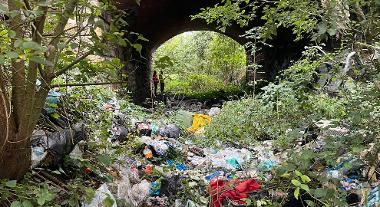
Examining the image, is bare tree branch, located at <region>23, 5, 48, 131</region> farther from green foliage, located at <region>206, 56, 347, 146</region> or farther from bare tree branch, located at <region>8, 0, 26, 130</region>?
green foliage, located at <region>206, 56, 347, 146</region>

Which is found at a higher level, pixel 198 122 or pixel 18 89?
pixel 18 89

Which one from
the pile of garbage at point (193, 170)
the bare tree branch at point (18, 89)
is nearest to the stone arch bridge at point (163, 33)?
the pile of garbage at point (193, 170)

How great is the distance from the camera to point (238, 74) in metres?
15.9

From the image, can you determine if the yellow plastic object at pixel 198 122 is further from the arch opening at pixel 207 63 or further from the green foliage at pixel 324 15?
the arch opening at pixel 207 63

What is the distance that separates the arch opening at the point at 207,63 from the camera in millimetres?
14031

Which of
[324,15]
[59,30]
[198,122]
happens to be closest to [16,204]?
[59,30]

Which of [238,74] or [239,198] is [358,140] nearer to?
[239,198]

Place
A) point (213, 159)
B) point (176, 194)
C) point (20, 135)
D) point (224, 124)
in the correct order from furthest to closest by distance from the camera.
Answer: point (224, 124) < point (213, 159) < point (176, 194) < point (20, 135)

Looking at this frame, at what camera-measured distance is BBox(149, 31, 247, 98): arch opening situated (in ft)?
46.0

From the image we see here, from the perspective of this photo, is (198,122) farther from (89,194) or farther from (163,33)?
(89,194)

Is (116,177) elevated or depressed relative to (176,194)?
elevated


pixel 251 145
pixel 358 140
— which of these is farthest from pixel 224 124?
pixel 358 140

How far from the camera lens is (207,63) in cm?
1602

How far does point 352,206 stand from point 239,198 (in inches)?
29.0
